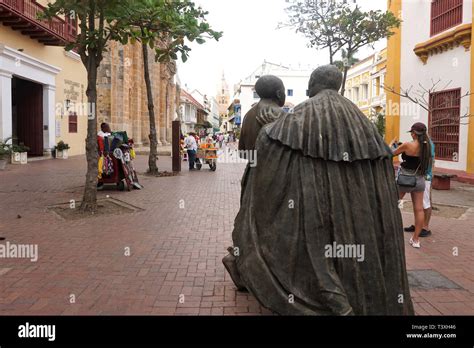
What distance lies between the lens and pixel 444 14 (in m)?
15.0

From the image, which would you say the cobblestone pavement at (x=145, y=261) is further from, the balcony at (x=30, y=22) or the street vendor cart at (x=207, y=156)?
the street vendor cart at (x=207, y=156)

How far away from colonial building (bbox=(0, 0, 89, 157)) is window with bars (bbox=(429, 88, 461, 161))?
41.9 ft

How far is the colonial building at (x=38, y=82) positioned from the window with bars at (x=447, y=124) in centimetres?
1276

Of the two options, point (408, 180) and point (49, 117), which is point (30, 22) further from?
point (408, 180)

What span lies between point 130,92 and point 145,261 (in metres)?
27.4

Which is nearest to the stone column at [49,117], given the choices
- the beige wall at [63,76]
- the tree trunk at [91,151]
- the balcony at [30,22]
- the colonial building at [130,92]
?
the beige wall at [63,76]

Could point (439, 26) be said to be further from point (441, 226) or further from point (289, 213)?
point (289, 213)

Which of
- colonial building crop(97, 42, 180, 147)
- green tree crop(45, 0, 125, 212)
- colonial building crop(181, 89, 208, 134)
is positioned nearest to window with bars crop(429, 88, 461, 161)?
green tree crop(45, 0, 125, 212)

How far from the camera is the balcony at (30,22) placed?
1425 centimetres

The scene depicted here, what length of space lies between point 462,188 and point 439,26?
6590 mm

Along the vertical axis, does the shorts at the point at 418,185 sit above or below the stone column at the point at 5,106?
below

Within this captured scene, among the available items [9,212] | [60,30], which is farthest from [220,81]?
[9,212]

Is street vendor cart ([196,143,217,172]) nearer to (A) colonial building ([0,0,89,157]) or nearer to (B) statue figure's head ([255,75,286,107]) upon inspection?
(A) colonial building ([0,0,89,157])

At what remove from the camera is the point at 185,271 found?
4.59 meters
